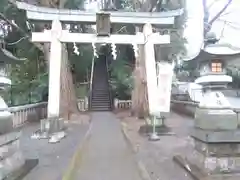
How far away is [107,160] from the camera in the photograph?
326 inches

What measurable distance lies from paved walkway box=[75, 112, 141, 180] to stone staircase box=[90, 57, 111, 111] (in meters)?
13.2

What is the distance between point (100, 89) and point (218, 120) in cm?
2255

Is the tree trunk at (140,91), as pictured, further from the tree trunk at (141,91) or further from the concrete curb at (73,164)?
the concrete curb at (73,164)

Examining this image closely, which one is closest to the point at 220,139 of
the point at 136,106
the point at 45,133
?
the point at 45,133

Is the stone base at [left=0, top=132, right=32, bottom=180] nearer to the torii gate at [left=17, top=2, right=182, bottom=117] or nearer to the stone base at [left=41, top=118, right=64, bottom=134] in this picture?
the stone base at [left=41, top=118, right=64, bottom=134]

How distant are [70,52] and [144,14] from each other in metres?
11.0

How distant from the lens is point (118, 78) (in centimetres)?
2489

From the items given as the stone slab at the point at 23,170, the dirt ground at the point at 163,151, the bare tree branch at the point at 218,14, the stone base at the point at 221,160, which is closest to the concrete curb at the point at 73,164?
the stone slab at the point at 23,170

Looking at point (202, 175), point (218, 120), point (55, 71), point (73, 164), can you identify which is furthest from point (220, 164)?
point (55, 71)

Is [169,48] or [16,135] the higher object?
[169,48]

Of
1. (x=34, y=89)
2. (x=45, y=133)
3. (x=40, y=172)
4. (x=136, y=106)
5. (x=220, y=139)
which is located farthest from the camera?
(x=34, y=89)

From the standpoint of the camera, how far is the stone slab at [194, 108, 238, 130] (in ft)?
19.4

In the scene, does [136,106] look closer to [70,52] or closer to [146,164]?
[70,52]

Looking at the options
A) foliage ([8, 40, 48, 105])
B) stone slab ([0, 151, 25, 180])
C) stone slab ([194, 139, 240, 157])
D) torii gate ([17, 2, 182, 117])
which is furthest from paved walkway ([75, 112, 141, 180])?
foliage ([8, 40, 48, 105])
